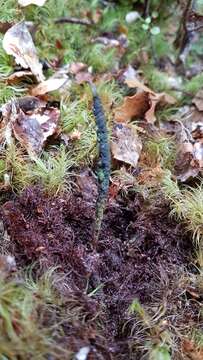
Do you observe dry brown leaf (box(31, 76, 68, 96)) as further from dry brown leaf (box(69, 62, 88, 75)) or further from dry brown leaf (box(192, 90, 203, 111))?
dry brown leaf (box(192, 90, 203, 111))

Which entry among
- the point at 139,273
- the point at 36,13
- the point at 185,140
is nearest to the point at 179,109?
the point at 185,140

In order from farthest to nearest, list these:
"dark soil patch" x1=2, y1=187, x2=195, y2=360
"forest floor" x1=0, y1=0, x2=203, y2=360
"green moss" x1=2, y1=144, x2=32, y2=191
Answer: "green moss" x1=2, y1=144, x2=32, y2=191 → "dark soil patch" x1=2, y1=187, x2=195, y2=360 → "forest floor" x1=0, y1=0, x2=203, y2=360

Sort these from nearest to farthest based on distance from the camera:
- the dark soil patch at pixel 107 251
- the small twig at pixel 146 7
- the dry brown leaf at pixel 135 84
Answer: the dark soil patch at pixel 107 251, the dry brown leaf at pixel 135 84, the small twig at pixel 146 7

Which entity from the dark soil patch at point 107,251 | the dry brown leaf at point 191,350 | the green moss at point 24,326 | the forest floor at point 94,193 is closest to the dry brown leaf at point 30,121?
the forest floor at point 94,193

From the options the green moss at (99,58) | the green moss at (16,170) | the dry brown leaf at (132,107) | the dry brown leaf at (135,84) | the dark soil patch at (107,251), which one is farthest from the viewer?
the green moss at (99,58)

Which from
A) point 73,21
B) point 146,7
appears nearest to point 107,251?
point 73,21

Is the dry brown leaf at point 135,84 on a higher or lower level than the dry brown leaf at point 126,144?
higher

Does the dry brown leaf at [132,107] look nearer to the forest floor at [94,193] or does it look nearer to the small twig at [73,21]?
the forest floor at [94,193]

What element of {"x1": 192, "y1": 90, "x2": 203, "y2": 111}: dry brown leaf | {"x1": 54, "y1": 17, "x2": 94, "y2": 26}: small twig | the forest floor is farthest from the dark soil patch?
{"x1": 54, "y1": 17, "x2": 94, "y2": 26}: small twig
